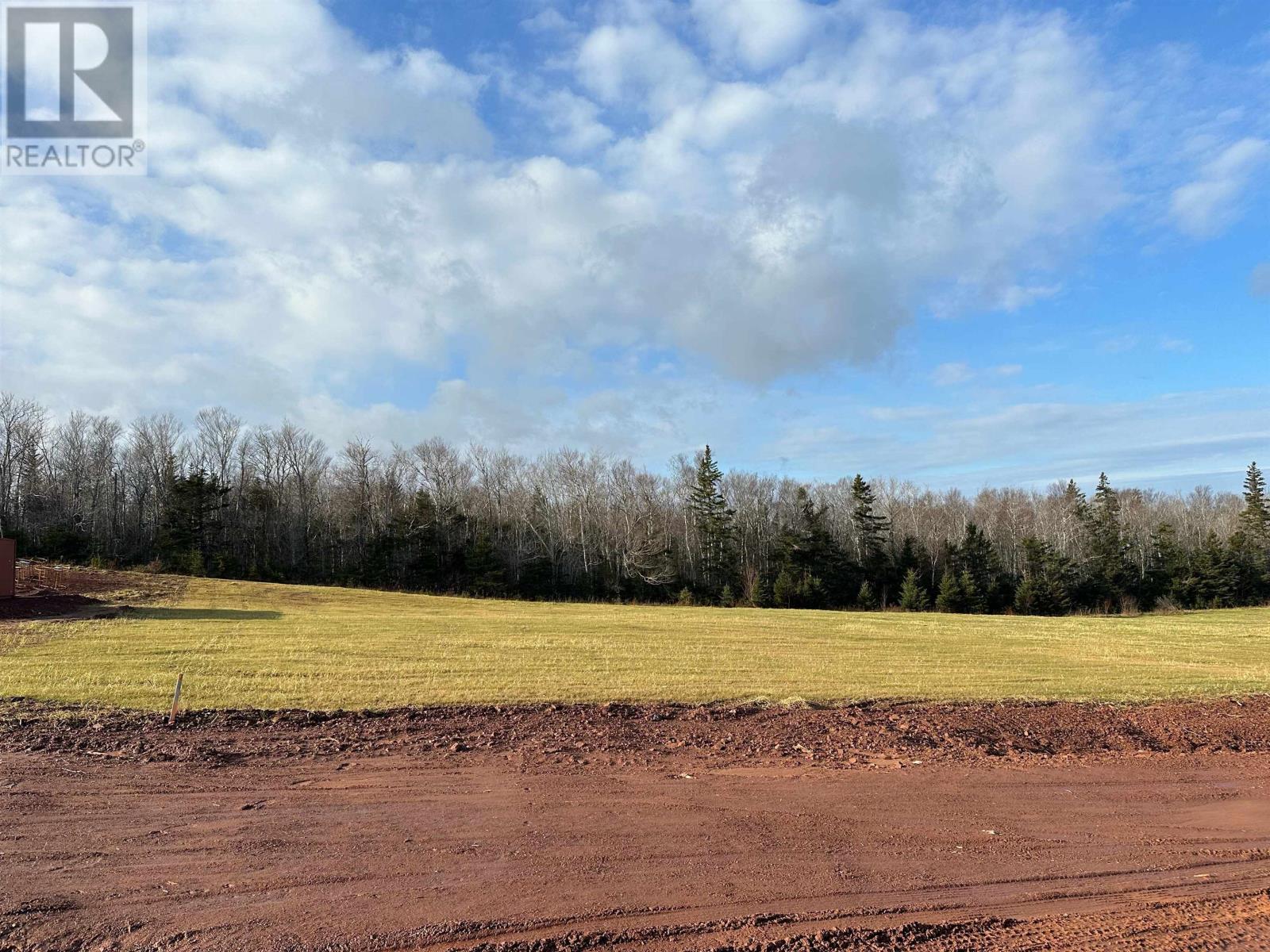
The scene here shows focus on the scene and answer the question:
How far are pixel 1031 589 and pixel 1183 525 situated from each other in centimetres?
4715

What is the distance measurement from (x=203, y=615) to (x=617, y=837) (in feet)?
88.3

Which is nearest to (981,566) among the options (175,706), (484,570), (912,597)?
(912,597)

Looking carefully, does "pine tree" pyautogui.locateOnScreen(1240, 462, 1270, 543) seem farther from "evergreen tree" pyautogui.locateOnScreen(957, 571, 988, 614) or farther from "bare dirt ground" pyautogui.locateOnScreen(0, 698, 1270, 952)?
"bare dirt ground" pyautogui.locateOnScreen(0, 698, 1270, 952)

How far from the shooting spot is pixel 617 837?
6770 millimetres

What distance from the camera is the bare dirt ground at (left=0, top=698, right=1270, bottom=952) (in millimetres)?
5230

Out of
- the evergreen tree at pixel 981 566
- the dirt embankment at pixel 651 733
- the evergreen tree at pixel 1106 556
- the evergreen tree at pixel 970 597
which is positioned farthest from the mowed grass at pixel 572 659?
the evergreen tree at pixel 1106 556

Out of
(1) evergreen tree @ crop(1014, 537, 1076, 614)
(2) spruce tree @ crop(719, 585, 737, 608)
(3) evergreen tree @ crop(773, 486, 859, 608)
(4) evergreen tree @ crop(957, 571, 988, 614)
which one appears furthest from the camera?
(1) evergreen tree @ crop(1014, 537, 1076, 614)

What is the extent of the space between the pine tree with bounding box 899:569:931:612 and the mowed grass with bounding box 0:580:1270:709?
21.1 m

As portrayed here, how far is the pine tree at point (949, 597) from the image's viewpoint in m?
58.0

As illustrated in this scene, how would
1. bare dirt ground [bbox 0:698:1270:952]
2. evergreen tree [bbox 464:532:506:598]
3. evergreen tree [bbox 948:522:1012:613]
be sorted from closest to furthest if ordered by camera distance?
bare dirt ground [bbox 0:698:1270:952], evergreen tree [bbox 464:532:506:598], evergreen tree [bbox 948:522:1012:613]

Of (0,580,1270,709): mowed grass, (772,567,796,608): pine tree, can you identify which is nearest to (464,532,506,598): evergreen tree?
(772,567,796,608): pine tree

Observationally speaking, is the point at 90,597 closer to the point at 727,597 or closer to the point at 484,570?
the point at 484,570

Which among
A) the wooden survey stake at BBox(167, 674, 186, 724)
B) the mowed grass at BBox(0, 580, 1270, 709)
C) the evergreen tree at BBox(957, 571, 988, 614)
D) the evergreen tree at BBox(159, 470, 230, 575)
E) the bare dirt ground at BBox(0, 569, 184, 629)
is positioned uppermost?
the evergreen tree at BBox(159, 470, 230, 575)

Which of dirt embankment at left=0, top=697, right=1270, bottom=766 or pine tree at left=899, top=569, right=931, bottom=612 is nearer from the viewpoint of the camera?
dirt embankment at left=0, top=697, right=1270, bottom=766
